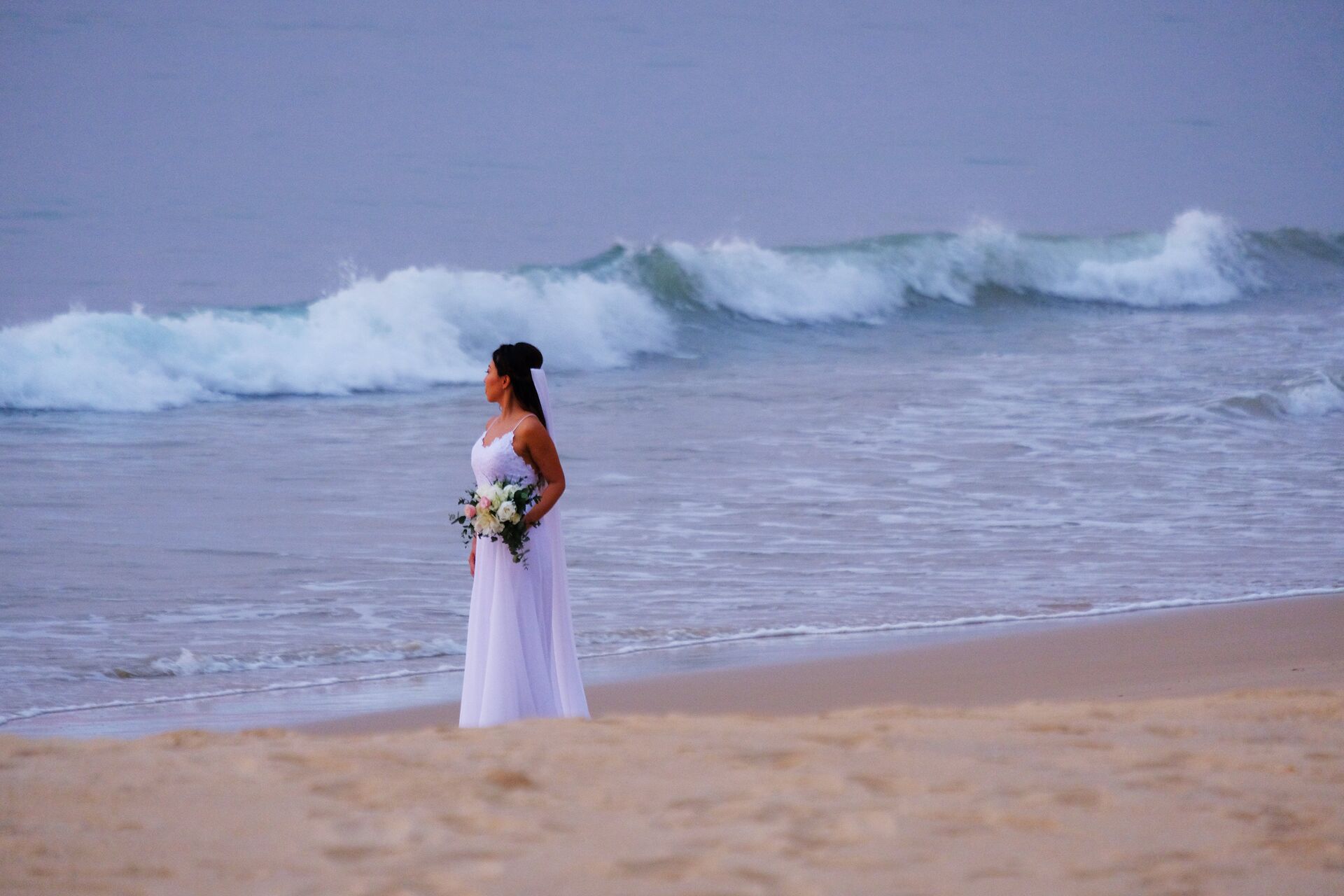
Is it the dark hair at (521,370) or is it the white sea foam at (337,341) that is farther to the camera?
the white sea foam at (337,341)

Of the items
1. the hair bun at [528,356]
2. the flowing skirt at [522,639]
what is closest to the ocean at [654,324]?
the flowing skirt at [522,639]

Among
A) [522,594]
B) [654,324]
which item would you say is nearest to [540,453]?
[522,594]

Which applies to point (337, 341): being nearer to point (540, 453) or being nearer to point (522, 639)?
point (540, 453)

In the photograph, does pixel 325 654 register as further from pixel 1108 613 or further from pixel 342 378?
pixel 342 378

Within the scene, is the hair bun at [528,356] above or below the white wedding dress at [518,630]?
above

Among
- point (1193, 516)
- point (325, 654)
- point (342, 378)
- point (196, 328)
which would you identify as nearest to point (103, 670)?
point (325, 654)

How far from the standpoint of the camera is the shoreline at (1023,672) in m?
6.47

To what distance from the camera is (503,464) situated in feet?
19.5

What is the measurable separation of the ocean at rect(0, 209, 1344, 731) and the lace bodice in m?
1.40

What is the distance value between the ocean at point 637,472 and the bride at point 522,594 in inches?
44.3

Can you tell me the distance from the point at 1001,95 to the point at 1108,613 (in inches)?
1139

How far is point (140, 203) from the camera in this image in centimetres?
2745

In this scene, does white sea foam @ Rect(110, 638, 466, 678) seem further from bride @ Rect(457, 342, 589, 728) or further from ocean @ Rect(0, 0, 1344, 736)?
bride @ Rect(457, 342, 589, 728)

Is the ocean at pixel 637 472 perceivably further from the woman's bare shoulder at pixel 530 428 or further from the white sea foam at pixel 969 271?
the woman's bare shoulder at pixel 530 428
